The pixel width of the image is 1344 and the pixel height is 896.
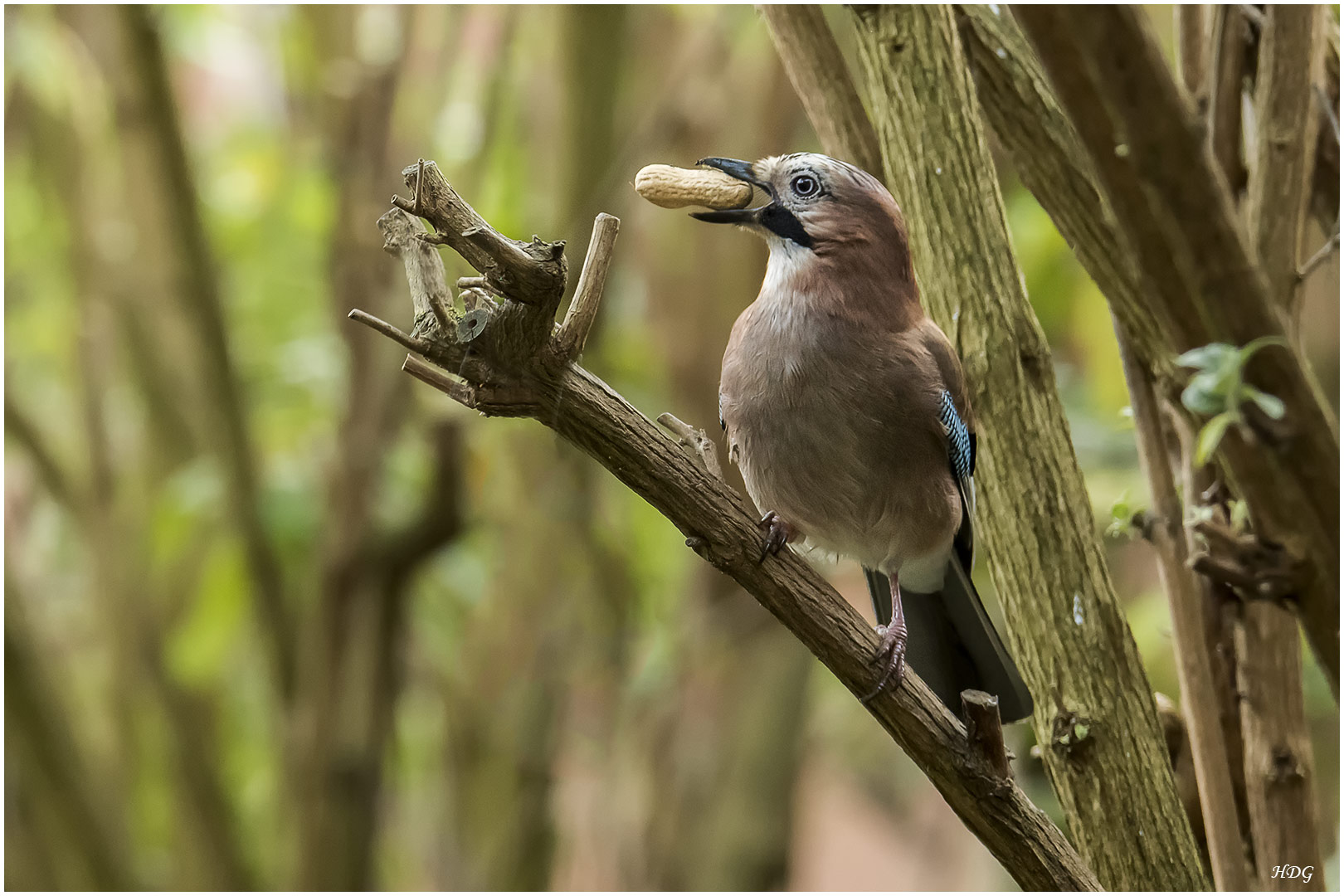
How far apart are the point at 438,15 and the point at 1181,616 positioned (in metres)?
3.07

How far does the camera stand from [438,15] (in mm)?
3961

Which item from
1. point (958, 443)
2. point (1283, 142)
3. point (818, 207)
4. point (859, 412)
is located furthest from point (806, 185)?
point (1283, 142)

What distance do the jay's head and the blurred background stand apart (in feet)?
3.84

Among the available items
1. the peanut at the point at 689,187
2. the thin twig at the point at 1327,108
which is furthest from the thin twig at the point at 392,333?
the thin twig at the point at 1327,108

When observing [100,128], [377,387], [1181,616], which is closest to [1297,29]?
[1181,616]

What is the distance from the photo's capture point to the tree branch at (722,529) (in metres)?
1.13

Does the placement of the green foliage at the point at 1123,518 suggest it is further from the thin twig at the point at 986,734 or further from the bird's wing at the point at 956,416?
the thin twig at the point at 986,734

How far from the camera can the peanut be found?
1213 mm

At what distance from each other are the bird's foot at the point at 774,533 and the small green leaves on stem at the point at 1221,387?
46 cm

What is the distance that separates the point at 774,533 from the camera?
1.44m

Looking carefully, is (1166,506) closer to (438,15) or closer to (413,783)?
(438,15)

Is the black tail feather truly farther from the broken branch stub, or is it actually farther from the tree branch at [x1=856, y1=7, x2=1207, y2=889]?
the broken branch stub

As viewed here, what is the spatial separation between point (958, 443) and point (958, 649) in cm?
32

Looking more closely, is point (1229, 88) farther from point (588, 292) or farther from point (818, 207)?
point (588, 292)
